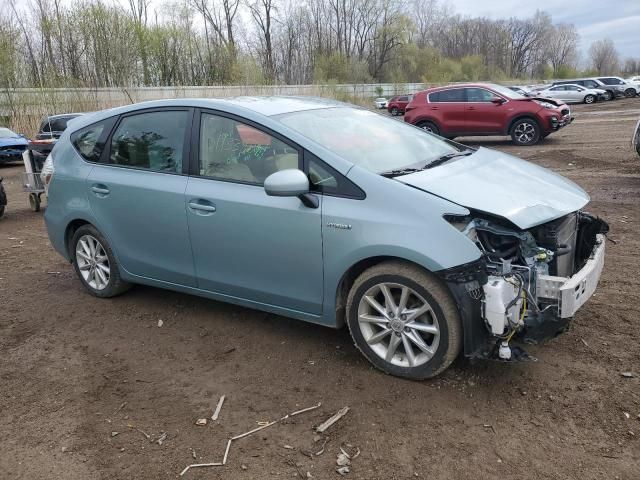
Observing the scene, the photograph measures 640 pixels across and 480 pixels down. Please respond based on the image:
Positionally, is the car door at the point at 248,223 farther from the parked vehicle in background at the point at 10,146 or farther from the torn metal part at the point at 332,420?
the parked vehicle in background at the point at 10,146

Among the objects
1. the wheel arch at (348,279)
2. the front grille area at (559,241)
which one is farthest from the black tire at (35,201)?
the front grille area at (559,241)

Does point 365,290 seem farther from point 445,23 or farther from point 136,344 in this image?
point 445,23

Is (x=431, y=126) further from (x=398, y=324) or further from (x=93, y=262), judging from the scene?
(x=398, y=324)

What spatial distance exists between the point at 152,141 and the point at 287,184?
63.3 inches

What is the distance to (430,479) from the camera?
2596 millimetres

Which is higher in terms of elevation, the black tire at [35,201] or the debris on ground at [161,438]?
the debris on ground at [161,438]

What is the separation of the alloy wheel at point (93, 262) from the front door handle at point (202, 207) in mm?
1305

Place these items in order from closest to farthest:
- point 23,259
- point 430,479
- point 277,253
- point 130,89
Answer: point 430,479
point 277,253
point 23,259
point 130,89

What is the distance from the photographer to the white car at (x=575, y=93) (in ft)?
124


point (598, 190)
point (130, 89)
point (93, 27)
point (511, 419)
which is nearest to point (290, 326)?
point (511, 419)

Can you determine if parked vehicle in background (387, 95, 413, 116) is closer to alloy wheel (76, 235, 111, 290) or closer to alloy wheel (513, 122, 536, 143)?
alloy wheel (513, 122, 536, 143)

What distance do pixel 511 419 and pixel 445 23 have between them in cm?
9797

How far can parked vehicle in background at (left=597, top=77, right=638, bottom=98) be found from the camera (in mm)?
39906

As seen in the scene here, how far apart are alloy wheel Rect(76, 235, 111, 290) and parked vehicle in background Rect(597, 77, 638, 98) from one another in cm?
4273
